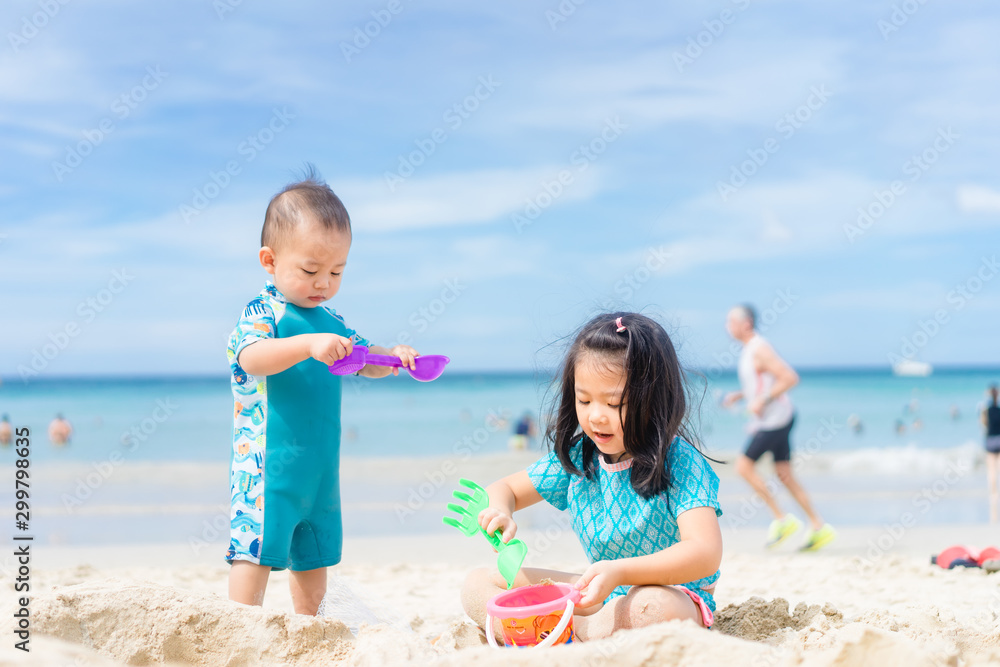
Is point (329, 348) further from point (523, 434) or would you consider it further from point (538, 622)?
point (523, 434)

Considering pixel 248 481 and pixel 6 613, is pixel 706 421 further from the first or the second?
pixel 6 613

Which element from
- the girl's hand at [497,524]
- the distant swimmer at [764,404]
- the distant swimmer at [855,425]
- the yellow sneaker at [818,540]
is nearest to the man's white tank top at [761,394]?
the distant swimmer at [764,404]

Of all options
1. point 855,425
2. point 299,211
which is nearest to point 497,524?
point 299,211

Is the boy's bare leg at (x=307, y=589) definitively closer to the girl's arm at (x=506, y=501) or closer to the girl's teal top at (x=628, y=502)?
the girl's arm at (x=506, y=501)

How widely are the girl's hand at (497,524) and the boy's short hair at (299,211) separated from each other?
1.07 metres

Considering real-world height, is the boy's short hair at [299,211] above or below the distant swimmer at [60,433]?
above

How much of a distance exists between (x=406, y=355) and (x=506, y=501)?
553 millimetres

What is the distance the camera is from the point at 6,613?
2262 mm

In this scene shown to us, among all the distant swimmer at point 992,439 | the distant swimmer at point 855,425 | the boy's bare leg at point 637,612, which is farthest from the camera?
the distant swimmer at point 855,425

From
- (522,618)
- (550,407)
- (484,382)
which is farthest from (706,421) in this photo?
(484,382)

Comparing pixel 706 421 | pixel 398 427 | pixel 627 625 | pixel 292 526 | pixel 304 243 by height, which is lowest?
pixel 398 427

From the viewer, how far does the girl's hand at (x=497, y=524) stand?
2.22 m

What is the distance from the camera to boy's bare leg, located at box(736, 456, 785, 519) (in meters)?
5.77

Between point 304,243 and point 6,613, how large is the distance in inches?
53.9
